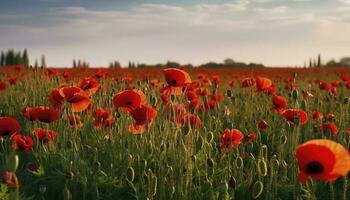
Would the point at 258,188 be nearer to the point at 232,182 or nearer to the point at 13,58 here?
the point at 232,182

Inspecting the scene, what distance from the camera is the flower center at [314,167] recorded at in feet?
6.70

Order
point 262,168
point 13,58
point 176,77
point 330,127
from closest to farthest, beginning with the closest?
point 262,168 < point 176,77 < point 330,127 < point 13,58

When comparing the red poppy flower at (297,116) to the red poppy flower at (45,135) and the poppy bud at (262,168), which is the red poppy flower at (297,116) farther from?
the red poppy flower at (45,135)

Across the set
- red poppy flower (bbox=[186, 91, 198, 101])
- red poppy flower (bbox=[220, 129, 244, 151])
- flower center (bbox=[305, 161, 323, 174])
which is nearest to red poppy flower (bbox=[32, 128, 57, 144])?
red poppy flower (bbox=[220, 129, 244, 151])

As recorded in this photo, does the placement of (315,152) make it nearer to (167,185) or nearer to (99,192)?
(167,185)

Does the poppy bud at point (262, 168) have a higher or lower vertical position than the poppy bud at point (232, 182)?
higher

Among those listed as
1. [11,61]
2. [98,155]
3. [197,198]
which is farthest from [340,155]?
[11,61]

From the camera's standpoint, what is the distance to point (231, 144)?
340cm

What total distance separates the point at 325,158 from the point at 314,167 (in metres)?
0.09

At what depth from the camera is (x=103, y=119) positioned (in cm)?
410

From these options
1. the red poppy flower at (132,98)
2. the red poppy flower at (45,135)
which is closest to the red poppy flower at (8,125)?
the red poppy flower at (45,135)

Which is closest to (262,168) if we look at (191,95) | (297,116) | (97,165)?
(297,116)

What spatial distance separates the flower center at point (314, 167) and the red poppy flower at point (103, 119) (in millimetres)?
2043

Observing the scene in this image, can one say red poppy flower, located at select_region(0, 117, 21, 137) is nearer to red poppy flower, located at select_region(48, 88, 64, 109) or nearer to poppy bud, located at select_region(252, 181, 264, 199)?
red poppy flower, located at select_region(48, 88, 64, 109)
